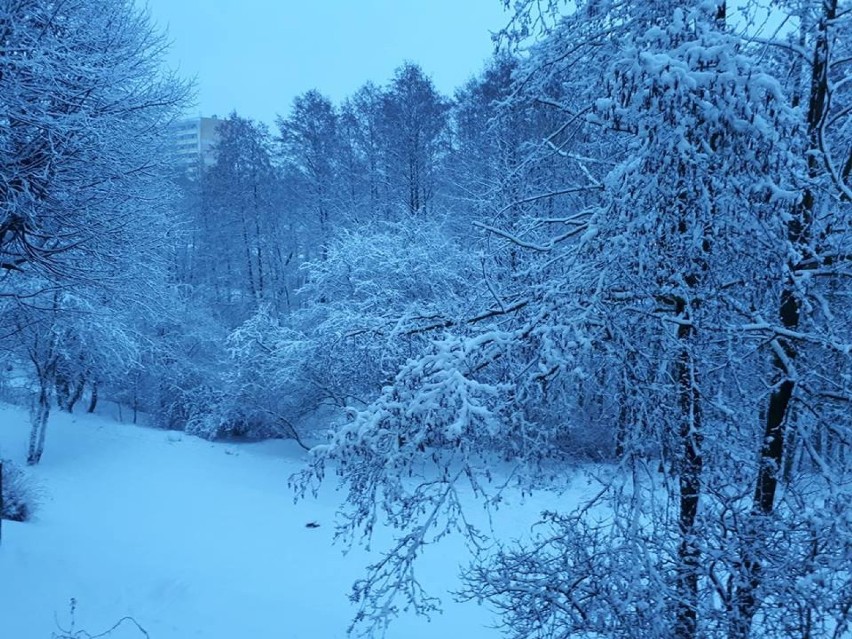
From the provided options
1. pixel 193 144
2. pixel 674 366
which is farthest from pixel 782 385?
pixel 193 144

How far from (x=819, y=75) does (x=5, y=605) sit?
858 centimetres

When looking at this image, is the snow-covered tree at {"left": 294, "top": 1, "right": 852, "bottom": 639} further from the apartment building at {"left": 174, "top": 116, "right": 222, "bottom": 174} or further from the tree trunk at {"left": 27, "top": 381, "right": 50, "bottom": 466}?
the tree trunk at {"left": 27, "top": 381, "right": 50, "bottom": 466}

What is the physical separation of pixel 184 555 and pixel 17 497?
281 centimetres

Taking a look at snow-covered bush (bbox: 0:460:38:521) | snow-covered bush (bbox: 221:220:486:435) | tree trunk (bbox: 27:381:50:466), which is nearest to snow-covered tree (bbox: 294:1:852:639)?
snow-covered bush (bbox: 221:220:486:435)

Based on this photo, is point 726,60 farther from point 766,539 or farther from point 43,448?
point 43,448

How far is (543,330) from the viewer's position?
9.80 feet

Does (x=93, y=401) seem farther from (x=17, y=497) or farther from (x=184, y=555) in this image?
(x=184, y=555)

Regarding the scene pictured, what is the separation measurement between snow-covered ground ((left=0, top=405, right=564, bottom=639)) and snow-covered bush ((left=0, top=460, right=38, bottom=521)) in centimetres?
30

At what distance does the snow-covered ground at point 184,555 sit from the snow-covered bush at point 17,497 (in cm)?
30

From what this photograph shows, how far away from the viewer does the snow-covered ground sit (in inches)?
250

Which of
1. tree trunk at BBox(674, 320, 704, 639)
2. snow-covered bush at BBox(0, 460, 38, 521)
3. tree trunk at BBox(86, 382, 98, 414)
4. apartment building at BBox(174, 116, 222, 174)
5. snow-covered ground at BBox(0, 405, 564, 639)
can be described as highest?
apartment building at BBox(174, 116, 222, 174)

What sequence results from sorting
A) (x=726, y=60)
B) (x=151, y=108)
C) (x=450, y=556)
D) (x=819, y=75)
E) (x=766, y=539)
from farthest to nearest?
1. (x=450, y=556)
2. (x=151, y=108)
3. (x=819, y=75)
4. (x=766, y=539)
5. (x=726, y=60)

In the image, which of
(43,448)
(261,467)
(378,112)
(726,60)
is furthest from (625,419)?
(378,112)

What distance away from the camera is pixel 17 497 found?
865 centimetres
